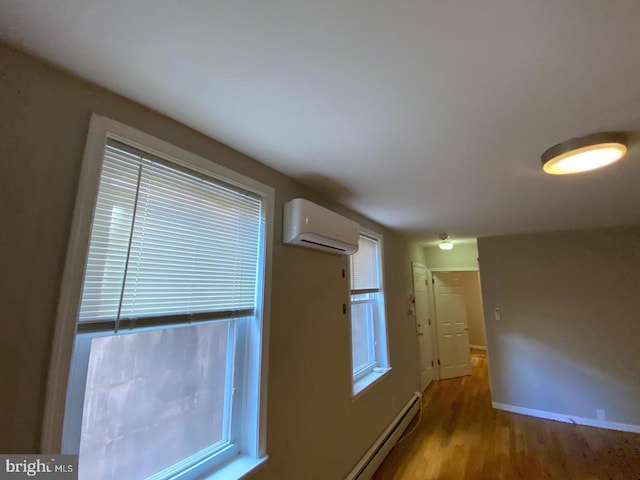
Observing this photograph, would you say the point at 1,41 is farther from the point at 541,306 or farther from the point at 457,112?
the point at 541,306

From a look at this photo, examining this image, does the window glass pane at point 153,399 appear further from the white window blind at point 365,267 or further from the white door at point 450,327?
the white door at point 450,327

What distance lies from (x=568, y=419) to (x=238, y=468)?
425cm

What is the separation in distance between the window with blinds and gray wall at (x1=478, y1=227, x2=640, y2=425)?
12.7 feet

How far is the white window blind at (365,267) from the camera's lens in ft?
9.26

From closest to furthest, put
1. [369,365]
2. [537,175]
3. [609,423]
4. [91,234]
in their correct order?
[91,234] < [537,175] < [369,365] < [609,423]

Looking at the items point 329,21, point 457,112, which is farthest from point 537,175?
point 329,21

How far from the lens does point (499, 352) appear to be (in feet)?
13.3

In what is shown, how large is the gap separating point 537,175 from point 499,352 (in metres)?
3.15

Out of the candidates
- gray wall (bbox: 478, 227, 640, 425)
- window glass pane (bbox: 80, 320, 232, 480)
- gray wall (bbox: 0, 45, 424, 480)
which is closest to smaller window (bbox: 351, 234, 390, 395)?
gray wall (bbox: 0, 45, 424, 480)

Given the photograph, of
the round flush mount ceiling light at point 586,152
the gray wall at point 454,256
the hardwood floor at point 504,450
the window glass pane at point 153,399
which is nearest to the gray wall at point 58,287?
the window glass pane at point 153,399

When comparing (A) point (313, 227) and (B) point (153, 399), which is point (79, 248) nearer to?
(B) point (153, 399)

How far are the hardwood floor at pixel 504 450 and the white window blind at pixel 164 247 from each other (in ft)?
7.86

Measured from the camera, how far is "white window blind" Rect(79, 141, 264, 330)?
104 centimetres

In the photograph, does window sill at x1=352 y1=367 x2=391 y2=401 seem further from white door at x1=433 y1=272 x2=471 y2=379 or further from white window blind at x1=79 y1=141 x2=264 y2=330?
white door at x1=433 y1=272 x2=471 y2=379
